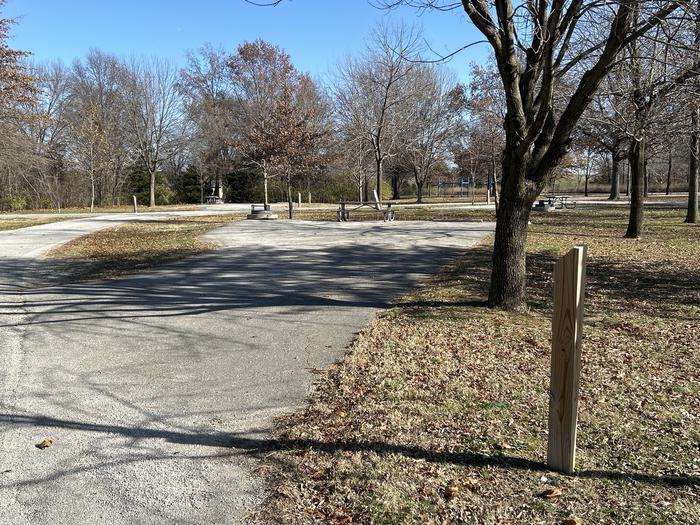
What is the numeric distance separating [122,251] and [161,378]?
9958 mm

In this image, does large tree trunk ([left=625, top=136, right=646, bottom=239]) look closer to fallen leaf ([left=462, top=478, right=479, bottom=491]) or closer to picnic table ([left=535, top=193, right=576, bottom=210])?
fallen leaf ([left=462, top=478, right=479, bottom=491])

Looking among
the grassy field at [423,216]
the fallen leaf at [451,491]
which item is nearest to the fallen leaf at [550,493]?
the fallen leaf at [451,491]

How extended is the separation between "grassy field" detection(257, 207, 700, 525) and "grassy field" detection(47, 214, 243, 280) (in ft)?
21.7

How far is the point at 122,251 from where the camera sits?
1366cm

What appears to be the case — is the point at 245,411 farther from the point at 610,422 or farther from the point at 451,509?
the point at 610,422

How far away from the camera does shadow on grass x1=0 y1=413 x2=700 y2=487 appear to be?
304 centimetres

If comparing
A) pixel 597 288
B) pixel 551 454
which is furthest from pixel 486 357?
pixel 597 288

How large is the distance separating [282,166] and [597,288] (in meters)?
18.7

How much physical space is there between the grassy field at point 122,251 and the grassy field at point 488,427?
6.61 m

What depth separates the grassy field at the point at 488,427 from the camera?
279cm

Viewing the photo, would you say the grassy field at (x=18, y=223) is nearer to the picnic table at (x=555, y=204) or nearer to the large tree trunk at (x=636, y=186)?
the large tree trunk at (x=636, y=186)

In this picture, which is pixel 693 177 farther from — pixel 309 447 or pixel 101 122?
pixel 101 122

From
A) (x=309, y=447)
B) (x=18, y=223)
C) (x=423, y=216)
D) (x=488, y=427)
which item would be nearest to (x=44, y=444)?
(x=309, y=447)

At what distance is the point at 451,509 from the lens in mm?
2750
